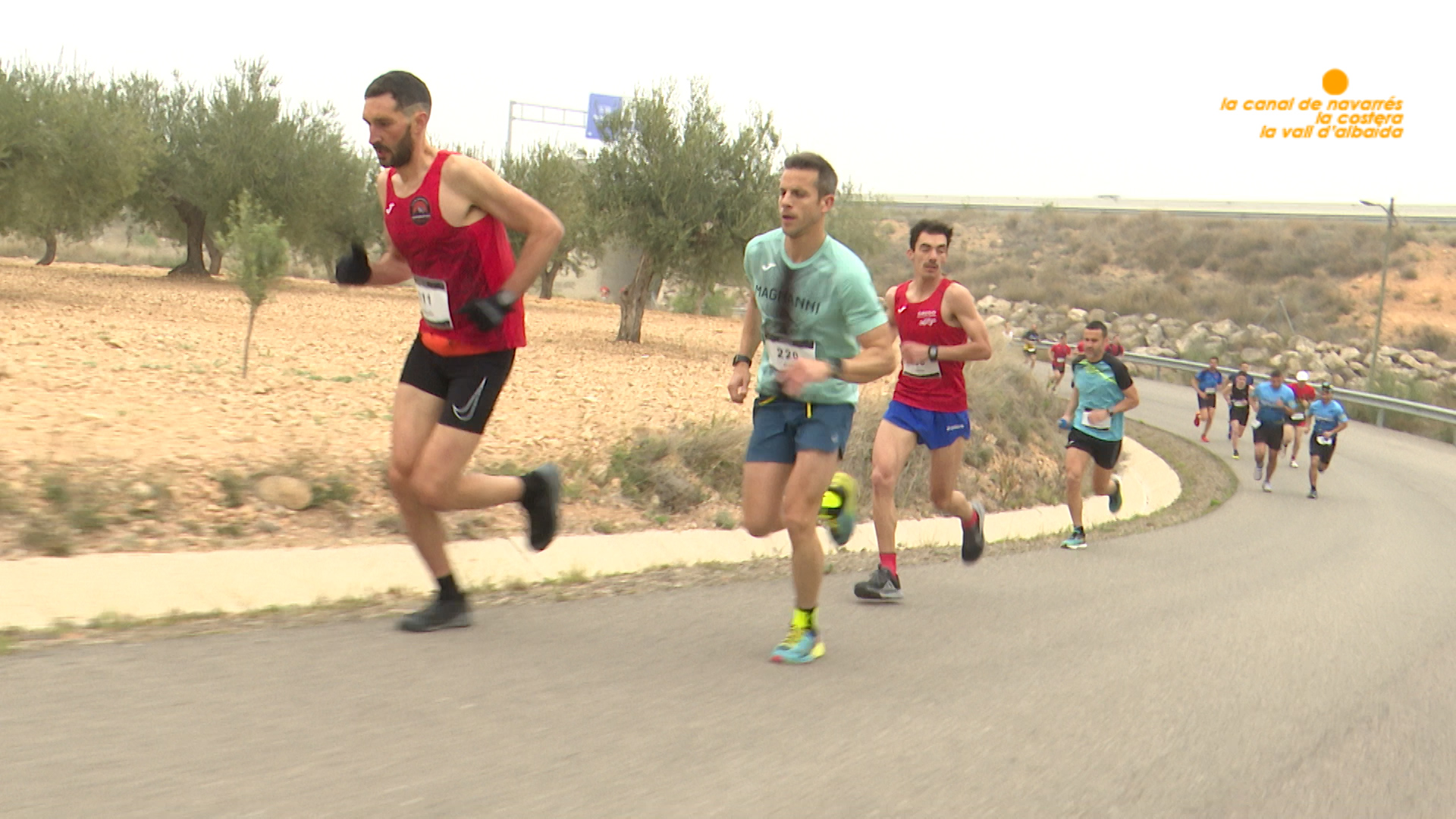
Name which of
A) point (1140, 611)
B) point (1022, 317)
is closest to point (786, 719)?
point (1140, 611)

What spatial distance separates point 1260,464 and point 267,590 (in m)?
18.0

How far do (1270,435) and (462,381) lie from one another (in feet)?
59.6

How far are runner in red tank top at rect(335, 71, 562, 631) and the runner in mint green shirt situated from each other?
3.22 ft

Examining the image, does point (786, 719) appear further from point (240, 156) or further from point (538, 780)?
point (240, 156)

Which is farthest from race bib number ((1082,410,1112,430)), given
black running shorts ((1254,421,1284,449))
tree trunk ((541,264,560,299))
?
tree trunk ((541,264,560,299))

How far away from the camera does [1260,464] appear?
70.5 feet

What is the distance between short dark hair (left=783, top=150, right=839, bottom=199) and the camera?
18.6 feet

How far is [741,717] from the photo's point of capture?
4750 mm

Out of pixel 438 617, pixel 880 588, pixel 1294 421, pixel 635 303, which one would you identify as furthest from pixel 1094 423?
pixel 635 303

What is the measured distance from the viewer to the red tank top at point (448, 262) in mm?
5434

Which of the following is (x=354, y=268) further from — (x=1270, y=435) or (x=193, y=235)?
(x=193, y=235)

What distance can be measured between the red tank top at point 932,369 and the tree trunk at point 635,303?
1948cm

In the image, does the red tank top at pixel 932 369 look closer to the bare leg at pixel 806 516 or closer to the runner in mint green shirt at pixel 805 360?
the runner in mint green shirt at pixel 805 360

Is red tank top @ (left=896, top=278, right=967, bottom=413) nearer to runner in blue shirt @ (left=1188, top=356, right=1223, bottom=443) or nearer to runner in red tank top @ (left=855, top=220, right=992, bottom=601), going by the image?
runner in red tank top @ (left=855, top=220, right=992, bottom=601)
